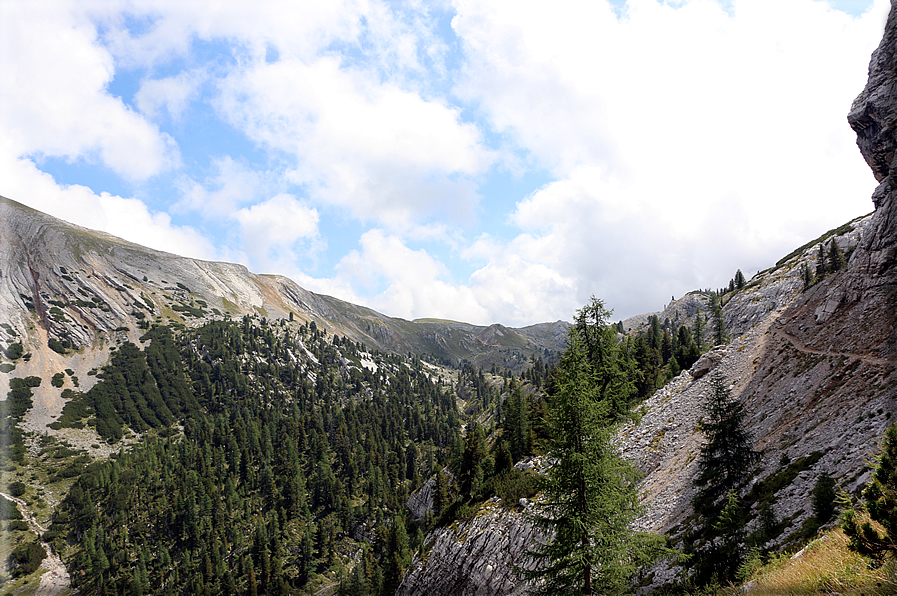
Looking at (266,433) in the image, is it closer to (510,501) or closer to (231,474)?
(231,474)

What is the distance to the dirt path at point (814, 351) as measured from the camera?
78.7ft

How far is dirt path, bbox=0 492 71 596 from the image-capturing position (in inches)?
4001

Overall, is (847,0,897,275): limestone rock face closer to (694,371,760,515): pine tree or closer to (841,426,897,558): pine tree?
(694,371,760,515): pine tree

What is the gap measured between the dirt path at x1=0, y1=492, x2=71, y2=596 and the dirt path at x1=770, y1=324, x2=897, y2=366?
567 feet

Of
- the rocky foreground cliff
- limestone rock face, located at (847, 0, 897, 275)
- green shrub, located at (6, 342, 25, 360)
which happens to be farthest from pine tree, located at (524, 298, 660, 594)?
green shrub, located at (6, 342, 25, 360)

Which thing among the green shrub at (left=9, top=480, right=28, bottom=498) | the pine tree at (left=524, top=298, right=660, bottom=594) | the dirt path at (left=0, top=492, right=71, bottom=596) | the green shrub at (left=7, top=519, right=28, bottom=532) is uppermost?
the pine tree at (left=524, top=298, right=660, bottom=594)

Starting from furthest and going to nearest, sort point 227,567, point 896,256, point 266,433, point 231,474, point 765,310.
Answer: point 266,433
point 231,474
point 227,567
point 765,310
point 896,256

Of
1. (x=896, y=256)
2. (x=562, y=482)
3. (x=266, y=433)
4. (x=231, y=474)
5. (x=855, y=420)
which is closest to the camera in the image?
(x=562, y=482)

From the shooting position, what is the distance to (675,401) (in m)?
43.6

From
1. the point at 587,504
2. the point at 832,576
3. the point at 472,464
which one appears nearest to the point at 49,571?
the point at 472,464

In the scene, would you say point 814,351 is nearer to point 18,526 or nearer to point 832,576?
point 832,576

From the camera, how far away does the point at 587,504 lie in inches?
650

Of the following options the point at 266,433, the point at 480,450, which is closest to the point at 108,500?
the point at 266,433

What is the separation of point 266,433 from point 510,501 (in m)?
162
